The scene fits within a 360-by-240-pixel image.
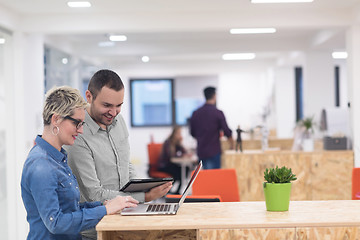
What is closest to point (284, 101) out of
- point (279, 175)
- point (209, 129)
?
point (209, 129)

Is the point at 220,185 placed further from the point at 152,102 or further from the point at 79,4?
the point at 152,102

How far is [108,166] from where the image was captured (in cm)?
282

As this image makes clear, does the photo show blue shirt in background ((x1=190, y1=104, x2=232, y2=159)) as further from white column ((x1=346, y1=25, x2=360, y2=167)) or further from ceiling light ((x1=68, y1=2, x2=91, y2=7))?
ceiling light ((x1=68, y1=2, x2=91, y2=7))

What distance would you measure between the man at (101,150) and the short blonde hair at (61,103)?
31 centimetres

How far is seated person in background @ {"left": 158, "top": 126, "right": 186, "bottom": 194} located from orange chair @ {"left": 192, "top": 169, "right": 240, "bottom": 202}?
4724 millimetres

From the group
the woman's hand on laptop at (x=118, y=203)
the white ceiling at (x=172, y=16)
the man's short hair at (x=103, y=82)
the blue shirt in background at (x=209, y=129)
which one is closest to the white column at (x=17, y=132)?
the white ceiling at (x=172, y=16)

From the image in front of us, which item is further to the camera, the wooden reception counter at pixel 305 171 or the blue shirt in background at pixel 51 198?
the wooden reception counter at pixel 305 171

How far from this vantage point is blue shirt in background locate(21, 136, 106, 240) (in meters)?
2.30

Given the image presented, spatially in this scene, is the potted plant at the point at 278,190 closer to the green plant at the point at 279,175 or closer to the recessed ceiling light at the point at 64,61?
the green plant at the point at 279,175

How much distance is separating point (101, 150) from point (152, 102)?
11.6 meters

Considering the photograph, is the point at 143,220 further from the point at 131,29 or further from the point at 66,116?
the point at 131,29

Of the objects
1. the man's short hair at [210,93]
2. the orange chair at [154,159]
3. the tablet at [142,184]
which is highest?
the man's short hair at [210,93]

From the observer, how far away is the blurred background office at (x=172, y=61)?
6.08 meters

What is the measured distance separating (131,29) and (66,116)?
4.02m
